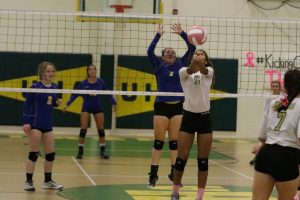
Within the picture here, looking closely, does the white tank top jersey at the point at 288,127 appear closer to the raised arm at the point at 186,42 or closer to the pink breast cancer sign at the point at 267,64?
the raised arm at the point at 186,42

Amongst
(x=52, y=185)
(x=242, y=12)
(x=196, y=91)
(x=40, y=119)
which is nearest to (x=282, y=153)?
(x=196, y=91)

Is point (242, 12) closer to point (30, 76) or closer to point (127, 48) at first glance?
point (127, 48)

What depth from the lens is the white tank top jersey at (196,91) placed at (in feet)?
28.3

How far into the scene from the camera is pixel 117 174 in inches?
476

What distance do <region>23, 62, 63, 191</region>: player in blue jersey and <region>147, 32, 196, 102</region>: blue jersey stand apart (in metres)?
1.50

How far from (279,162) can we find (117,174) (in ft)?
20.4

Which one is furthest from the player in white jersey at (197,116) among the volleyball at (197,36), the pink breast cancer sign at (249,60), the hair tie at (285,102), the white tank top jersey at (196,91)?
the pink breast cancer sign at (249,60)

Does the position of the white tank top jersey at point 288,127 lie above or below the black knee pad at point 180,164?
above

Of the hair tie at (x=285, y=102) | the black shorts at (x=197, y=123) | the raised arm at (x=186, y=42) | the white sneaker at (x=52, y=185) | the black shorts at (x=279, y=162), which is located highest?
the raised arm at (x=186, y=42)

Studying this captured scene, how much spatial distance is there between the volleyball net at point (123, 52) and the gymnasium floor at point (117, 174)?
2.47 meters

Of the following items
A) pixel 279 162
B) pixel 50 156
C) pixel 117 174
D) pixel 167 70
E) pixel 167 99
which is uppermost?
pixel 167 70

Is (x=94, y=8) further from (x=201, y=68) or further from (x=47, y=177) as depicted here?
(x=201, y=68)

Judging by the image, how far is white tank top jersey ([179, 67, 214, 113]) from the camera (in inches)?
340

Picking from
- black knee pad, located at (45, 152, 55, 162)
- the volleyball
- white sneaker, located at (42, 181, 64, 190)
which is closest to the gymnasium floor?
white sneaker, located at (42, 181, 64, 190)
